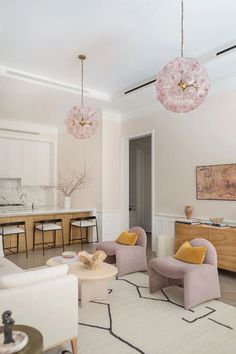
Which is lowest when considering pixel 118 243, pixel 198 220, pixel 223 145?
pixel 118 243

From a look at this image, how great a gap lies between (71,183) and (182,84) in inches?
233

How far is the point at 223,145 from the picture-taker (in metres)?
4.96

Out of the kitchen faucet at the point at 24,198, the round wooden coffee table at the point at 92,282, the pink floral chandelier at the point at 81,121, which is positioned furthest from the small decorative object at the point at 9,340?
the kitchen faucet at the point at 24,198

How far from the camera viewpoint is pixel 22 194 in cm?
841

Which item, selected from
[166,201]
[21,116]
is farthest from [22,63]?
[166,201]

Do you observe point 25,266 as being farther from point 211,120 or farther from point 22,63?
point 211,120

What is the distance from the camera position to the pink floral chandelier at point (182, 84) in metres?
2.66

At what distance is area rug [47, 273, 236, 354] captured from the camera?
2.45 metres

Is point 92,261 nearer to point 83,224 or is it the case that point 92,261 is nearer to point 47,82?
point 83,224

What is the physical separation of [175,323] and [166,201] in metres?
3.31

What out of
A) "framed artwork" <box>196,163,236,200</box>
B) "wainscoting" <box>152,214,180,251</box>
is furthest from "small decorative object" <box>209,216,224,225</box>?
"wainscoting" <box>152,214,180,251</box>

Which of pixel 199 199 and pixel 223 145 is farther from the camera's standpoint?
pixel 199 199

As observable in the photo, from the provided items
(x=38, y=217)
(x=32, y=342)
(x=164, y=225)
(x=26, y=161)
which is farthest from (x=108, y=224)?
(x=32, y=342)

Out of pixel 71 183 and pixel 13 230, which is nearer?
pixel 13 230
